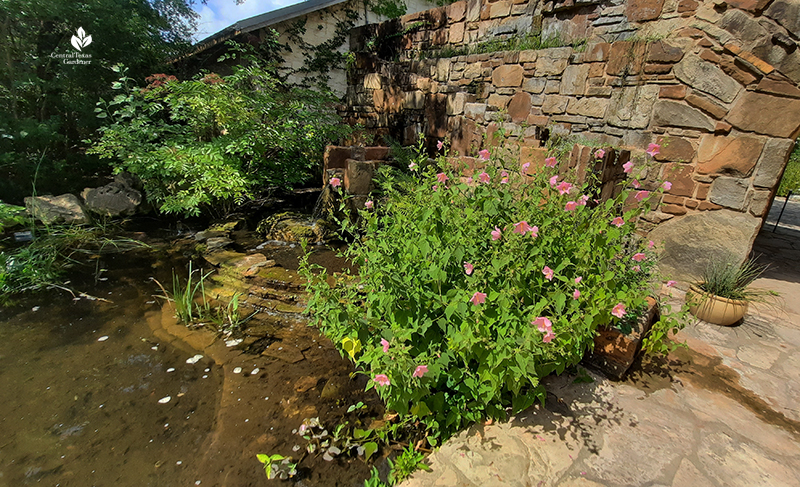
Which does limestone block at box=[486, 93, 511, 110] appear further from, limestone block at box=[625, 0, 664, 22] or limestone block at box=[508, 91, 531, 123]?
limestone block at box=[625, 0, 664, 22]

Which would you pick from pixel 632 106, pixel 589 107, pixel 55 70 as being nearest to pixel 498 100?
pixel 589 107

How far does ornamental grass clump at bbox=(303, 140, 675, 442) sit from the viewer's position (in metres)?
1.68

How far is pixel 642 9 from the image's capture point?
12.6 ft

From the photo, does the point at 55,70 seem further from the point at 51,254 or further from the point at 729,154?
the point at 729,154

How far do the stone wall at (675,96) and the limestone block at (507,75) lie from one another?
0.02 metres

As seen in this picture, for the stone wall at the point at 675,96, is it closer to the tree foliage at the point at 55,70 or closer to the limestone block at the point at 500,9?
the limestone block at the point at 500,9

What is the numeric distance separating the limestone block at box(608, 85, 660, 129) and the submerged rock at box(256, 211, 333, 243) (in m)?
3.63

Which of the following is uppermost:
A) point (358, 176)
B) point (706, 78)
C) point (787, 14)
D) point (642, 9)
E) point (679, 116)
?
point (642, 9)

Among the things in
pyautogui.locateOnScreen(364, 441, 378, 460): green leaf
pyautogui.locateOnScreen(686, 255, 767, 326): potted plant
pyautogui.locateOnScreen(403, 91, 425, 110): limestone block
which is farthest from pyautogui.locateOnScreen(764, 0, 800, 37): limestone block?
pyautogui.locateOnScreen(364, 441, 378, 460): green leaf

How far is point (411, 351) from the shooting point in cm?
190

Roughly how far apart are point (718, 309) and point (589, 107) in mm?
2478

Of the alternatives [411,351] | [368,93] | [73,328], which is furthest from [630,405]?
[368,93]

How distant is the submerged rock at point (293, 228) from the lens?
4980 millimetres

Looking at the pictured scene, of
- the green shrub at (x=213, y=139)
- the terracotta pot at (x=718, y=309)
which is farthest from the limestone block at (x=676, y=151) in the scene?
the green shrub at (x=213, y=139)
